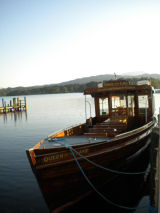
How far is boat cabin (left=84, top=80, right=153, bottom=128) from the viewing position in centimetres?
1363

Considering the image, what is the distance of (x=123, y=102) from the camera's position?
47.8ft

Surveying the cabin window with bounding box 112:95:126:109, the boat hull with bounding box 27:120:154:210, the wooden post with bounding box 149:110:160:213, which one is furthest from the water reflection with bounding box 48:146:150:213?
the cabin window with bounding box 112:95:126:109

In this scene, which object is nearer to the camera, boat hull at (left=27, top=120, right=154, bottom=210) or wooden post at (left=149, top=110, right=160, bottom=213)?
wooden post at (left=149, top=110, right=160, bottom=213)

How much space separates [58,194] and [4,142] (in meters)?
16.2

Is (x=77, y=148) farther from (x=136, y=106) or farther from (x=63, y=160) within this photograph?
(x=136, y=106)

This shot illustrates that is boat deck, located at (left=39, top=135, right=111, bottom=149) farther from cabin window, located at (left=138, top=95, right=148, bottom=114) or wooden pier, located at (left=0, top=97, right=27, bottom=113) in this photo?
wooden pier, located at (left=0, top=97, right=27, bottom=113)

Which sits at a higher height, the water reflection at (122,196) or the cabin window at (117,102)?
the cabin window at (117,102)

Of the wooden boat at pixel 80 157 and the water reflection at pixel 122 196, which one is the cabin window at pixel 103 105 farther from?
the water reflection at pixel 122 196

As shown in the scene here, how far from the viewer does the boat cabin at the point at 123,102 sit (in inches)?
537

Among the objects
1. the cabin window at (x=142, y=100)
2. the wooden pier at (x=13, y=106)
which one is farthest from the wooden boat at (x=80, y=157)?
the wooden pier at (x=13, y=106)

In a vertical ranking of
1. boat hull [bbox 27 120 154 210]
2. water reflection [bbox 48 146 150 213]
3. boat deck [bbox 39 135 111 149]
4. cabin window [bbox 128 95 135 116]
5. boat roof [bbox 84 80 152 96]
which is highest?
boat roof [bbox 84 80 152 96]

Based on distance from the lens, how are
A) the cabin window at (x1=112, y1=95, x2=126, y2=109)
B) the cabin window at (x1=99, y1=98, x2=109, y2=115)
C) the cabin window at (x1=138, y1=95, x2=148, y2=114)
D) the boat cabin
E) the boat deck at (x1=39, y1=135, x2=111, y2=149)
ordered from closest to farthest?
the boat deck at (x1=39, y1=135, x2=111, y2=149), the boat cabin, the cabin window at (x1=138, y1=95, x2=148, y2=114), the cabin window at (x1=112, y1=95, x2=126, y2=109), the cabin window at (x1=99, y1=98, x2=109, y2=115)

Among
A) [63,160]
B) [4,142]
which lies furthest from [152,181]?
[4,142]

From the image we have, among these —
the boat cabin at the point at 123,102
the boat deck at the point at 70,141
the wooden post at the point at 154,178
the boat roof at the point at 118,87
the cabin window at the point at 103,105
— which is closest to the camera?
the wooden post at the point at 154,178
